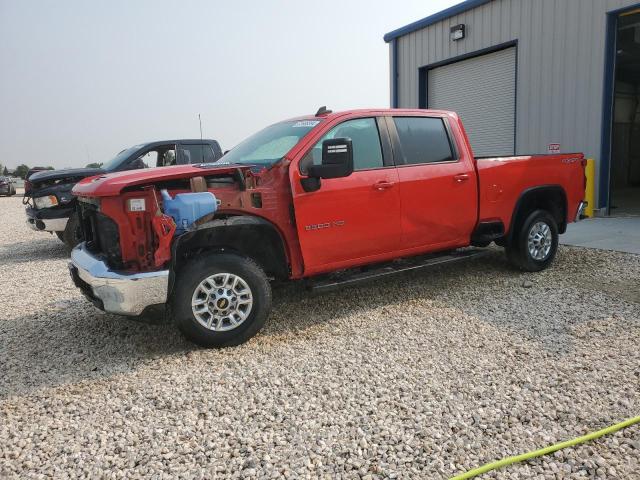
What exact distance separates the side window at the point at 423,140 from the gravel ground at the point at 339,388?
1.44 meters

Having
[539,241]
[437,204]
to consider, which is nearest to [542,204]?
[539,241]

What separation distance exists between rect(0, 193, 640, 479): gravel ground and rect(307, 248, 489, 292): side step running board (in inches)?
14.9

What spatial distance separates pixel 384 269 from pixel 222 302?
168 centimetres

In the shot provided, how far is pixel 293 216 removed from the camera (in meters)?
4.18

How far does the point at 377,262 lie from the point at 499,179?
1.79m

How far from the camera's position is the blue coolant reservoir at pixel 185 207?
12.1ft

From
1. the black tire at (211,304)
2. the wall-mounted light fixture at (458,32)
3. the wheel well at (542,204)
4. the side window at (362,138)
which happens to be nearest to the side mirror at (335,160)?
the side window at (362,138)

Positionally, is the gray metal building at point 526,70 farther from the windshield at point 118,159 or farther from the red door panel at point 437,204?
the windshield at point 118,159

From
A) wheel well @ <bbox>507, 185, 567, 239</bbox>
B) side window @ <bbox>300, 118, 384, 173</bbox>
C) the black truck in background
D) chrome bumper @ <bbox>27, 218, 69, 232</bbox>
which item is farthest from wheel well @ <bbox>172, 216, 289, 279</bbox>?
chrome bumper @ <bbox>27, 218, 69, 232</bbox>

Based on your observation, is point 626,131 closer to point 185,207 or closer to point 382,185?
point 382,185

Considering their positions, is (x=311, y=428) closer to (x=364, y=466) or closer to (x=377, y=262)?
(x=364, y=466)

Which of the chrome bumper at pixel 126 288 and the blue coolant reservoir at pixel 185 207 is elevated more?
the blue coolant reservoir at pixel 185 207

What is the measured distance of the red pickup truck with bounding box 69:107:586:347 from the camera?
373cm

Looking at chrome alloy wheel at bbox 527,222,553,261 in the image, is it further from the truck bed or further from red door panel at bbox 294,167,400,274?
red door panel at bbox 294,167,400,274
